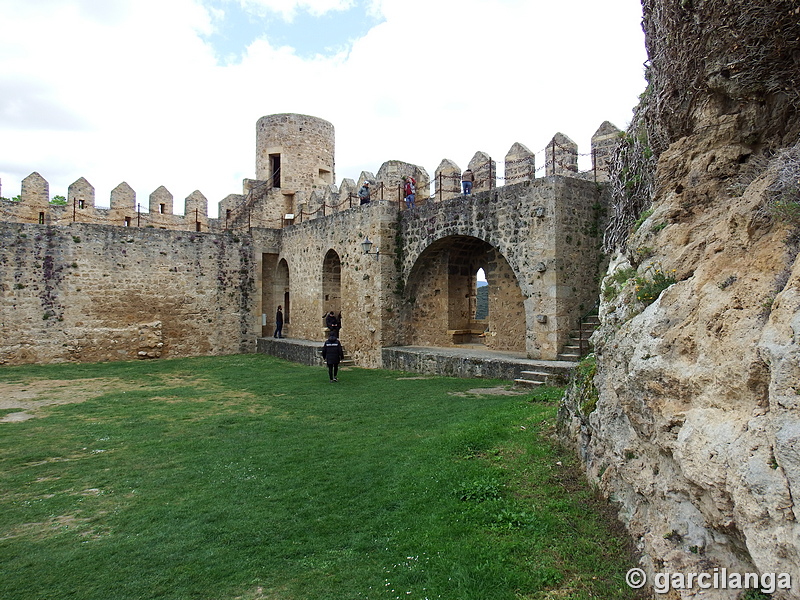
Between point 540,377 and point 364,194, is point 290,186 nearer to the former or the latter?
point 364,194

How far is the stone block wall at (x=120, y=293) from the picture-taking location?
16969 millimetres

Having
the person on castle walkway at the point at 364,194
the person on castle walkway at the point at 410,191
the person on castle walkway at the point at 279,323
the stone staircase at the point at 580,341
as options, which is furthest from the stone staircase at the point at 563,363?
the person on castle walkway at the point at 279,323

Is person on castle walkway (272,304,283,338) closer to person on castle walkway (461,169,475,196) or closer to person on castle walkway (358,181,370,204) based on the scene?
person on castle walkway (358,181,370,204)

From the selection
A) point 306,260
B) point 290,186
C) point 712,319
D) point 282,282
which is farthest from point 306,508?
point 290,186

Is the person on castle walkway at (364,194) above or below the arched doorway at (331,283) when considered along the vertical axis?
above

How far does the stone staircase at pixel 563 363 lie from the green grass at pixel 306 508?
0.99 m

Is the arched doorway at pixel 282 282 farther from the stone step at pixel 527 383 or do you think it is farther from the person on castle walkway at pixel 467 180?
the stone step at pixel 527 383

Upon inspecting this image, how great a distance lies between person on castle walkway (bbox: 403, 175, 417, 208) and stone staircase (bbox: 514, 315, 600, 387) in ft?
21.3

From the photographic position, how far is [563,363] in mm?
10672

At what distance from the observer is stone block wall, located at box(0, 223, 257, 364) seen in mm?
16969

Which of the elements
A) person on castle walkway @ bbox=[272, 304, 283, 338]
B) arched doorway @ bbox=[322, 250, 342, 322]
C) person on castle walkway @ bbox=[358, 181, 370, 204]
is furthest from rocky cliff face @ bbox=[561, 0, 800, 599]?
person on castle walkway @ bbox=[272, 304, 283, 338]

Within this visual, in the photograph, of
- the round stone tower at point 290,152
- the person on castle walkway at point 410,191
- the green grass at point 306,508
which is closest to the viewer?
the green grass at point 306,508

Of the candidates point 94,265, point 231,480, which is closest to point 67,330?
point 94,265

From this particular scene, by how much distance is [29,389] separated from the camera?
12141 millimetres
